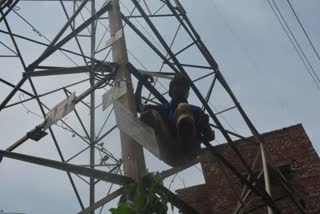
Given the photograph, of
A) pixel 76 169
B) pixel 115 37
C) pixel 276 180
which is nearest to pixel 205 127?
pixel 76 169

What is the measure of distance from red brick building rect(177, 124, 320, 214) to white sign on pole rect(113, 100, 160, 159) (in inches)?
199

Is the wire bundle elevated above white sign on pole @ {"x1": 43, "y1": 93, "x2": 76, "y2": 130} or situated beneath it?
elevated above

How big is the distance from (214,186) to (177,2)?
475cm

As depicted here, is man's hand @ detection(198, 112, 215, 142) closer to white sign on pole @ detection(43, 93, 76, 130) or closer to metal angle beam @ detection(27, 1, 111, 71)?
white sign on pole @ detection(43, 93, 76, 130)

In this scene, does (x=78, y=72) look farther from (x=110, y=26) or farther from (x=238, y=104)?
(x=238, y=104)

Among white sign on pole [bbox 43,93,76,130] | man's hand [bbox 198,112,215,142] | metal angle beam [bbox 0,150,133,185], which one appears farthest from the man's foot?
white sign on pole [bbox 43,93,76,130]

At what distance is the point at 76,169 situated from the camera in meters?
3.86

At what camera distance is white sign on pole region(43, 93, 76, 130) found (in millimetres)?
5141

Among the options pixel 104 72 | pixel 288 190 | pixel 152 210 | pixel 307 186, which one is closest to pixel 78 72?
pixel 104 72

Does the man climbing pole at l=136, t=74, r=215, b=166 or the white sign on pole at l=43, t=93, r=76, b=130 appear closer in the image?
the man climbing pole at l=136, t=74, r=215, b=166

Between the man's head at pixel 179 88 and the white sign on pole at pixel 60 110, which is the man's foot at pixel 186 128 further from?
the white sign on pole at pixel 60 110

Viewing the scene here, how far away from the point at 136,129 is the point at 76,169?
2.35 ft

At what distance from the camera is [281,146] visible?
10195 millimetres

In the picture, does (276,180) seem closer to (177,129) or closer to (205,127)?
(205,127)
